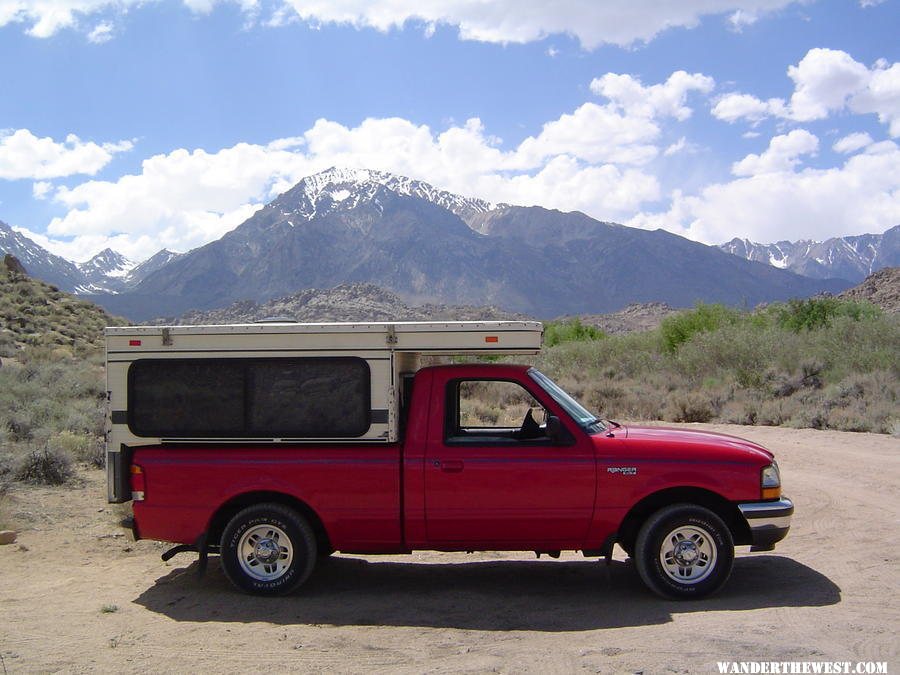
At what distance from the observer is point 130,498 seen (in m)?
7.41

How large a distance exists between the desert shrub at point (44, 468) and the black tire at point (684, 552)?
9085 millimetres

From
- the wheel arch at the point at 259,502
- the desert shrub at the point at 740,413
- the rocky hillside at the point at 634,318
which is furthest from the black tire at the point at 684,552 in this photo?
the rocky hillside at the point at 634,318

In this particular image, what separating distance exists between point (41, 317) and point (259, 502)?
1479 inches

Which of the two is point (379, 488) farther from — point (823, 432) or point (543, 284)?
point (543, 284)

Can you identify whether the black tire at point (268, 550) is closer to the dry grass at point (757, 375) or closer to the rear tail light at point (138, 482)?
the rear tail light at point (138, 482)

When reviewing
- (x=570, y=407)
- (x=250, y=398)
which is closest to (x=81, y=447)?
(x=250, y=398)

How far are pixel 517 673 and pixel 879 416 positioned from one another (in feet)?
48.1

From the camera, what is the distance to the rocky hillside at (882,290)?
173ft

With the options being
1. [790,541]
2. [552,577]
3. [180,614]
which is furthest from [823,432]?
[180,614]

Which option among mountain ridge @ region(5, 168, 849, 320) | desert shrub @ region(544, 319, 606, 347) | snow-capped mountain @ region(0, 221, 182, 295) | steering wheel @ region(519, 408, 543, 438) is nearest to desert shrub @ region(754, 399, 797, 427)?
steering wheel @ region(519, 408, 543, 438)

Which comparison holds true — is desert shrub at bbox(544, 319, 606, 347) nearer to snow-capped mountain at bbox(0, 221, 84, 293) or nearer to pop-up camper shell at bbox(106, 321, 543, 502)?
A: pop-up camper shell at bbox(106, 321, 543, 502)

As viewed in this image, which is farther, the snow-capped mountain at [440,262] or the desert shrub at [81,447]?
the snow-capped mountain at [440,262]

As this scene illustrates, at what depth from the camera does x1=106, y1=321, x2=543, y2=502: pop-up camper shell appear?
23.2ft

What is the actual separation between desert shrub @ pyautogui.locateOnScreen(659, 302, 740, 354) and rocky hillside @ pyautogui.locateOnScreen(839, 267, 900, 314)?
1945cm
